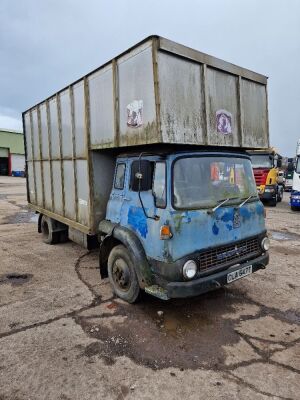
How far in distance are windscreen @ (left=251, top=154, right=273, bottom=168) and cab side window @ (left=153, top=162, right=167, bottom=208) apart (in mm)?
12504

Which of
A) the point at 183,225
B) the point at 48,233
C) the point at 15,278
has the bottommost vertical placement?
the point at 15,278

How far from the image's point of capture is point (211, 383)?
2953 millimetres

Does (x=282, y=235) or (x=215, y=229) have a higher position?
(x=215, y=229)

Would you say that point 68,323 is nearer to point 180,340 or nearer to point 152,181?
point 180,340

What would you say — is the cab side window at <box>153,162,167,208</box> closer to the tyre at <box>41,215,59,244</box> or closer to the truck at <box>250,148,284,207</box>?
the tyre at <box>41,215,59,244</box>

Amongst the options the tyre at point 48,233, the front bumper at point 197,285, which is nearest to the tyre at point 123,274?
the front bumper at point 197,285

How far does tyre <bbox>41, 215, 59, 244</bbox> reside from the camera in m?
7.61

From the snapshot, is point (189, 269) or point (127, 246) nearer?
point (189, 269)

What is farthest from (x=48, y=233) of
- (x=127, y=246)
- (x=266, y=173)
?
(x=266, y=173)

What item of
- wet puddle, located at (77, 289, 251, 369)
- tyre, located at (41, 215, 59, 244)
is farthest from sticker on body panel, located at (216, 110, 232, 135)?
tyre, located at (41, 215, 59, 244)

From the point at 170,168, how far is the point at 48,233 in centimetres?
509

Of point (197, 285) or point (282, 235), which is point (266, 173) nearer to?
point (282, 235)

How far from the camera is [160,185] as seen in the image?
13.0 feet

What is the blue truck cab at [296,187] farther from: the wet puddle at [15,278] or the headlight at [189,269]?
the wet puddle at [15,278]
